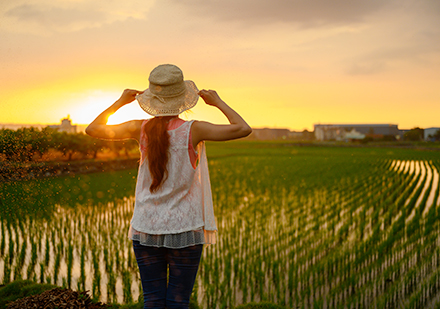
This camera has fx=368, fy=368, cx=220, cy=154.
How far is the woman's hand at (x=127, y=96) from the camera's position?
178cm

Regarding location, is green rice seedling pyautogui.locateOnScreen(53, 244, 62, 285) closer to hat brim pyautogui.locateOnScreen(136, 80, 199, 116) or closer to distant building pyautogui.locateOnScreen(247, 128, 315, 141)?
hat brim pyautogui.locateOnScreen(136, 80, 199, 116)

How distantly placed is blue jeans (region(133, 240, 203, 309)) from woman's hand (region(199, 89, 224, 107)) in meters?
0.65

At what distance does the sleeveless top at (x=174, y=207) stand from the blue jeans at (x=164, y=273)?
42 millimetres

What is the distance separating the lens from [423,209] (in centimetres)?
873

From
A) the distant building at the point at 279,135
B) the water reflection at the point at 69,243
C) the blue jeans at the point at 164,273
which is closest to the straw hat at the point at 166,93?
the blue jeans at the point at 164,273

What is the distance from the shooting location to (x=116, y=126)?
5.42 feet

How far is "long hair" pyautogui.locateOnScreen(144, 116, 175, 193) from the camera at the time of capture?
4.99ft

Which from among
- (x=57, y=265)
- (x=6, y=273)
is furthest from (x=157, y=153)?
(x=57, y=265)

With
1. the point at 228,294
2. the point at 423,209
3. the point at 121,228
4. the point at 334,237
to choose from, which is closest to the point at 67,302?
the point at 228,294

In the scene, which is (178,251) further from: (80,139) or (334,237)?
(80,139)

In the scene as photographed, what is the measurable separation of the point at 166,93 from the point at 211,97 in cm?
22

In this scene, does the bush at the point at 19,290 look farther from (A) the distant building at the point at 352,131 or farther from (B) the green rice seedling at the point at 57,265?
(A) the distant building at the point at 352,131

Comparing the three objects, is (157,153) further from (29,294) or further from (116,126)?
(29,294)

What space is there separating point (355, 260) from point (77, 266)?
3619 mm
